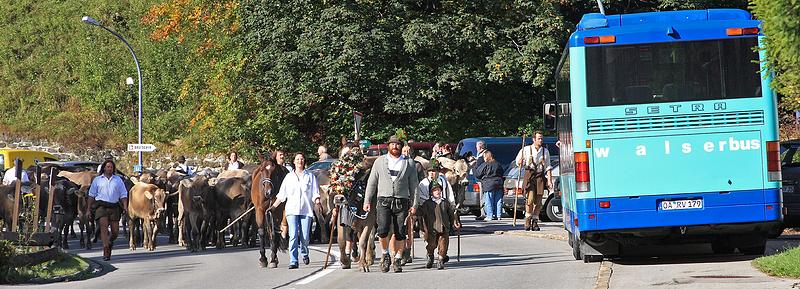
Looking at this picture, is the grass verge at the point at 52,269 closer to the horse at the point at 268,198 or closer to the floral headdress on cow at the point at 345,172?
the horse at the point at 268,198

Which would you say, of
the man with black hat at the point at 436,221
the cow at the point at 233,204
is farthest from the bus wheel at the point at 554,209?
the man with black hat at the point at 436,221

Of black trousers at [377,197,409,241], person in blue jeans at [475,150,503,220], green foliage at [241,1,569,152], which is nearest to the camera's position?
Answer: black trousers at [377,197,409,241]

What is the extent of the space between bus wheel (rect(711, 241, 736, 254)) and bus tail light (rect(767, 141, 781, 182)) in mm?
2074

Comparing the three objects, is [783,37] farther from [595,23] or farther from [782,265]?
[595,23]

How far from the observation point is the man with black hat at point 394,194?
1866cm

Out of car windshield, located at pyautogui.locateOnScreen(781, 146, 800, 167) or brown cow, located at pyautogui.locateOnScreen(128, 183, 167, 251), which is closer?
car windshield, located at pyautogui.locateOnScreen(781, 146, 800, 167)

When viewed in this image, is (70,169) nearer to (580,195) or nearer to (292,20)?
(292,20)

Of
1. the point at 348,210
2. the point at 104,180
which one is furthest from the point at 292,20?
the point at 348,210

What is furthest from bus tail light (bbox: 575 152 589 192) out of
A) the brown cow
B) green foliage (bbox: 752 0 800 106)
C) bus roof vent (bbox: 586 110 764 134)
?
the brown cow

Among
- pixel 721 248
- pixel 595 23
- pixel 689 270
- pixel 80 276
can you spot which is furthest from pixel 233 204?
pixel 689 270

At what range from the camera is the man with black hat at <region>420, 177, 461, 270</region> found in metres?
19.3

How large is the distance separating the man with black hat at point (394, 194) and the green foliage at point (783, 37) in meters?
5.91

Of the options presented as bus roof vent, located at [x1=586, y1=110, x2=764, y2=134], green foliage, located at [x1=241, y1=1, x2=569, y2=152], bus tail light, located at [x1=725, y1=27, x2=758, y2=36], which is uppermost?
green foliage, located at [x1=241, y1=1, x2=569, y2=152]

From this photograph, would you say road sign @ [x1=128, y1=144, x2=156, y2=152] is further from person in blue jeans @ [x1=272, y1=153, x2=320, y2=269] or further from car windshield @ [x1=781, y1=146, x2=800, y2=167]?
car windshield @ [x1=781, y1=146, x2=800, y2=167]
